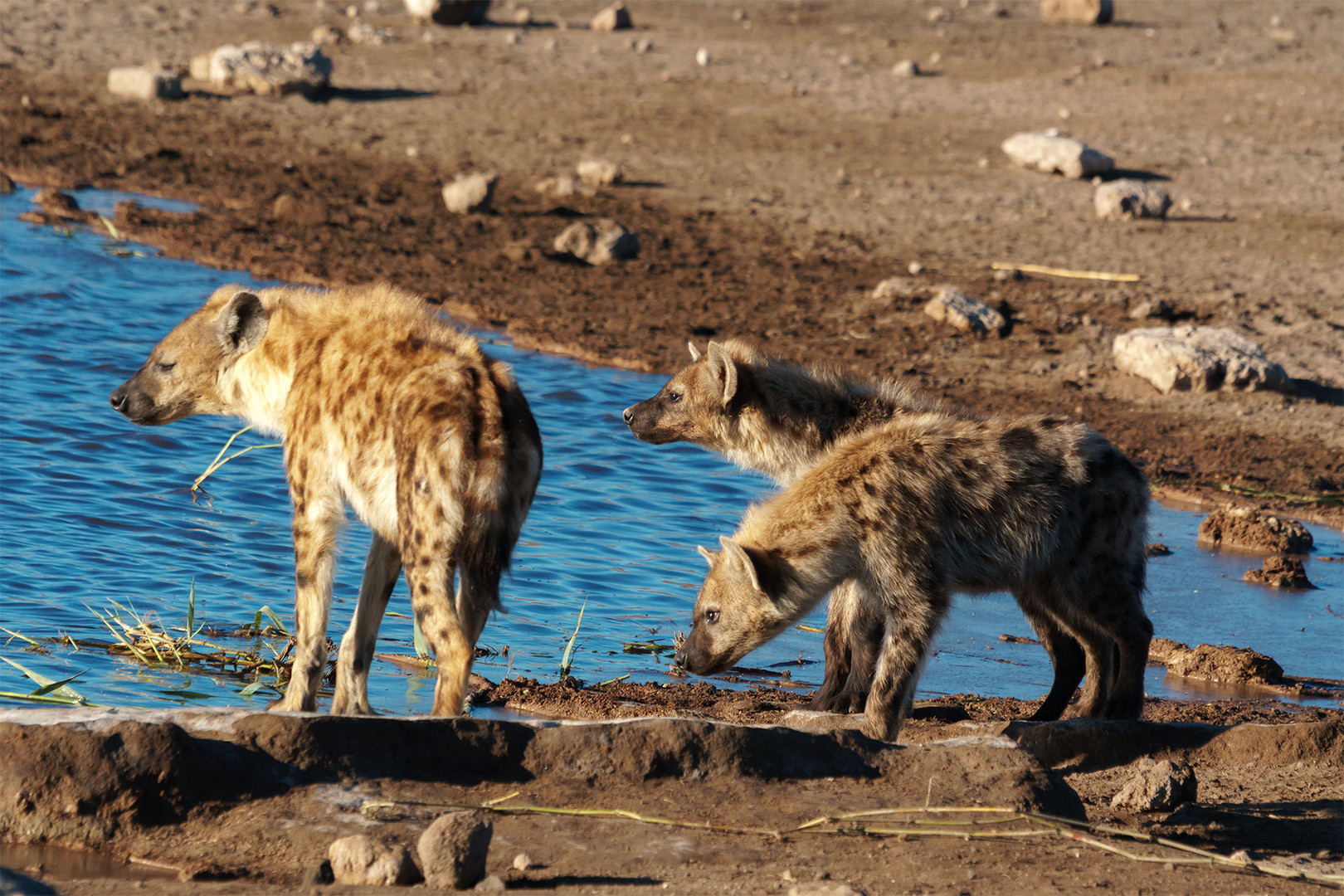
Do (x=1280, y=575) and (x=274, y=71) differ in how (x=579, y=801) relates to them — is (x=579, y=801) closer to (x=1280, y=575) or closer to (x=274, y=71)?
(x=1280, y=575)

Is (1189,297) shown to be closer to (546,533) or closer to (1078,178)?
(1078,178)

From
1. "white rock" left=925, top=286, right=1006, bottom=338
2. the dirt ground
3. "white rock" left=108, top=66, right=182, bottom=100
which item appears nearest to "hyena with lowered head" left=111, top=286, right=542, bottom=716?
the dirt ground

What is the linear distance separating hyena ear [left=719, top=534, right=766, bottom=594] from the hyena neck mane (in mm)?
838

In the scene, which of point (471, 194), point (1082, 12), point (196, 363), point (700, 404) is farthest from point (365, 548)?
point (1082, 12)

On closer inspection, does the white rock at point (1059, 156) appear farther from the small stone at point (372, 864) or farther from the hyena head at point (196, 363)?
the small stone at point (372, 864)

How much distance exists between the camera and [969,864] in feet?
10.6

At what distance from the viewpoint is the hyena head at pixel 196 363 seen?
4.58m

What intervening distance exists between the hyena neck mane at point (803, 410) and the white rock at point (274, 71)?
1013cm

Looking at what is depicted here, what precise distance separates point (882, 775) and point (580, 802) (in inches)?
29.8

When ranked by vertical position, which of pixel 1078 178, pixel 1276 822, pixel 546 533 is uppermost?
pixel 1078 178

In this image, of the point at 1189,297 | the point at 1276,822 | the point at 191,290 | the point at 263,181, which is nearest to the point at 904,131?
the point at 1189,297

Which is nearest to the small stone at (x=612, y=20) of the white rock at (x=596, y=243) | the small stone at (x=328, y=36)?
the small stone at (x=328, y=36)

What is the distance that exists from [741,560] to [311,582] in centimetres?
119

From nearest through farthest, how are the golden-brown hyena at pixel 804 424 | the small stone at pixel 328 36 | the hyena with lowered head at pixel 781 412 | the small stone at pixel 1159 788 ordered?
the small stone at pixel 1159 788
the golden-brown hyena at pixel 804 424
the hyena with lowered head at pixel 781 412
the small stone at pixel 328 36
